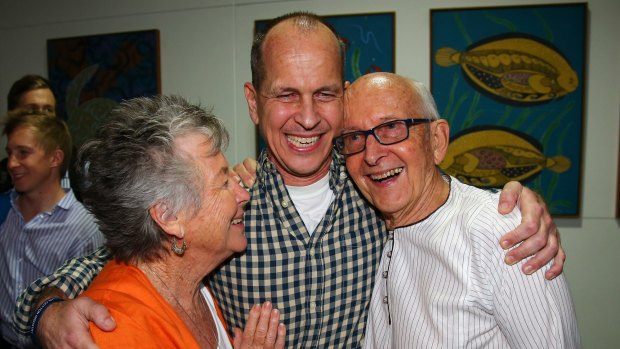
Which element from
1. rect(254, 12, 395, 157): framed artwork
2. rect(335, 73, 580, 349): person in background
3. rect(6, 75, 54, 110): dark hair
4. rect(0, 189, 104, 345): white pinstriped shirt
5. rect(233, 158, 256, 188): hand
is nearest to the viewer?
rect(335, 73, 580, 349): person in background

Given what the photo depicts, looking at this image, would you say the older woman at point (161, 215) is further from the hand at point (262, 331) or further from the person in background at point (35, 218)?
the person in background at point (35, 218)

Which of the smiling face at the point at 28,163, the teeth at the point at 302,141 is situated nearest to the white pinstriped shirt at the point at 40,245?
the smiling face at the point at 28,163

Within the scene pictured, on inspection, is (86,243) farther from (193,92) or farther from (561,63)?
(561,63)

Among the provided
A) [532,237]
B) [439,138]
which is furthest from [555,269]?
[439,138]

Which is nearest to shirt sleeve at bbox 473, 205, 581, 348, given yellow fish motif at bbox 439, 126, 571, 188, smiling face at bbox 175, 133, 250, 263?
smiling face at bbox 175, 133, 250, 263

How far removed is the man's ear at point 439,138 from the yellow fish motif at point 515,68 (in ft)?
4.71

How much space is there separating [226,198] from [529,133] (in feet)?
7.16

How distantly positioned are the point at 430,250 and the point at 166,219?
822mm

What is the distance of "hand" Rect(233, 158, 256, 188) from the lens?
1.67m

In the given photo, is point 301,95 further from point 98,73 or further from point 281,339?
point 98,73

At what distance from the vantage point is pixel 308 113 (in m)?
1.54

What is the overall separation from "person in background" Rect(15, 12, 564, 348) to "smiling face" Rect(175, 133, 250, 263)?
10.0 inches

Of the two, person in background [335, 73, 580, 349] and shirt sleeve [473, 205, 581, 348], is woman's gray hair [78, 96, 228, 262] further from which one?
shirt sleeve [473, 205, 581, 348]

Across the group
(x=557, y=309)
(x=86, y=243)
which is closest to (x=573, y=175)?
(x=557, y=309)
